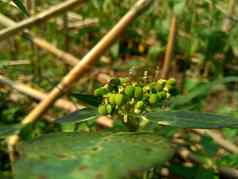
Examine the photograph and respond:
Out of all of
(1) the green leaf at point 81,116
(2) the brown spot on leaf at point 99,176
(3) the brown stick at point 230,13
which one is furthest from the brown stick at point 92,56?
(2) the brown spot on leaf at point 99,176

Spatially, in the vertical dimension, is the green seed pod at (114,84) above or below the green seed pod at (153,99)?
above

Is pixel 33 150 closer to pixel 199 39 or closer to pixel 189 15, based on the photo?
pixel 189 15

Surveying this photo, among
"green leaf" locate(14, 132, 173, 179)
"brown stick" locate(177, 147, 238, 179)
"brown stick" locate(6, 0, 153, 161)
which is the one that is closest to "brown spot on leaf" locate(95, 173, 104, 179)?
"green leaf" locate(14, 132, 173, 179)

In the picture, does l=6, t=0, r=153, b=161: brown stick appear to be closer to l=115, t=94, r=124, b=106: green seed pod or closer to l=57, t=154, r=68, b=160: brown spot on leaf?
l=115, t=94, r=124, b=106: green seed pod

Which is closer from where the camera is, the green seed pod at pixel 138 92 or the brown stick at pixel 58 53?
the green seed pod at pixel 138 92

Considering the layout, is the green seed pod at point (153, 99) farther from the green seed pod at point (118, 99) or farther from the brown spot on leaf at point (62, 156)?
the brown spot on leaf at point (62, 156)

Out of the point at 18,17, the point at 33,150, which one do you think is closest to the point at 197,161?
the point at 33,150

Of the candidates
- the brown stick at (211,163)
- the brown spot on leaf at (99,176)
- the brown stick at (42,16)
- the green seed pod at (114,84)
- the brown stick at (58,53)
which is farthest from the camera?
the brown stick at (58,53)

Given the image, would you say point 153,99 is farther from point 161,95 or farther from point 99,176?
point 99,176
